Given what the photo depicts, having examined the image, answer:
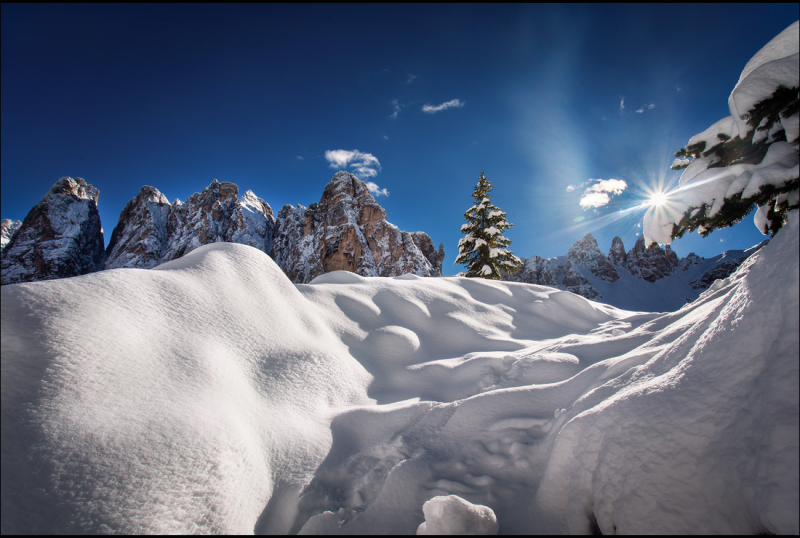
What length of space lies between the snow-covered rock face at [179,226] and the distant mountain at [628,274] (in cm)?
7051

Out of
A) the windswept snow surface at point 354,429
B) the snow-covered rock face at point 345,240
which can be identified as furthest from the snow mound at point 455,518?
the snow-covered rock face at point 345,240

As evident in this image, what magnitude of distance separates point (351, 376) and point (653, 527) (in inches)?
129

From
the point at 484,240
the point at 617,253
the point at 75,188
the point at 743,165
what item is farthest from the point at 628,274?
the point at 75,188

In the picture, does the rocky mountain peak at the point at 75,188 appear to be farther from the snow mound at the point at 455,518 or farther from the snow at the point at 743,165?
the snow at the point at 743,165

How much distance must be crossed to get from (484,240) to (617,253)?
10387cm

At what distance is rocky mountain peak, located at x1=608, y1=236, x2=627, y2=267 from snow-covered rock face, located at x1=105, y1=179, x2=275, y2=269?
107 meters

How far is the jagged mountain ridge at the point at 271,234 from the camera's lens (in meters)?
58.5

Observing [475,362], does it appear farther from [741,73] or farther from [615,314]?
[615,314]

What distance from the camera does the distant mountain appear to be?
81.7 metres

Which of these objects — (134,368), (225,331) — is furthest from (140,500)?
(225,331)

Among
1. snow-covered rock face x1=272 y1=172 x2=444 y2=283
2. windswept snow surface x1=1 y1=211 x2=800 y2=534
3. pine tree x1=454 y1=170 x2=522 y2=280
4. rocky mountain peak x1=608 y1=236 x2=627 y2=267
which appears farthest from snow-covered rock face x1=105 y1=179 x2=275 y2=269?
rocky mountain peak x1=608 y1=236 x2=627 y2=267

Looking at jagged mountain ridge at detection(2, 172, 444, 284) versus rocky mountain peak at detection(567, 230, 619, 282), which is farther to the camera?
rocky mountain peak at detection(567, 230, 619, 282)

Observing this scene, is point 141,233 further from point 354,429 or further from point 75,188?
point 354,429

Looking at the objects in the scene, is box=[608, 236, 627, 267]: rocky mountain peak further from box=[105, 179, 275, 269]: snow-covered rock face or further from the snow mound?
the snow mound
